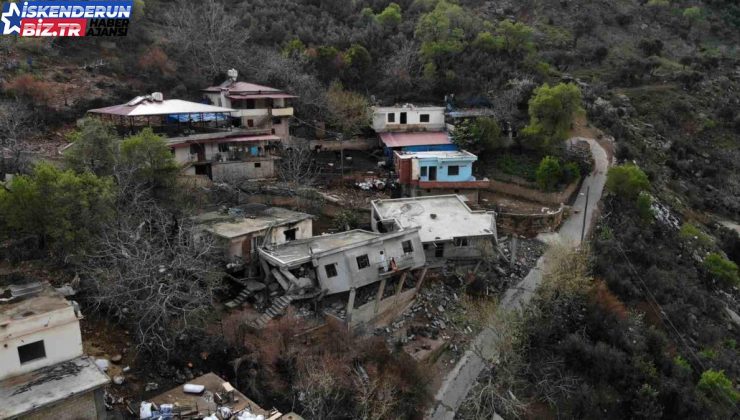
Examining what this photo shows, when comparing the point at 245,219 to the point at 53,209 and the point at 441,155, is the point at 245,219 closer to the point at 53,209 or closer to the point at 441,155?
the point at 53,209

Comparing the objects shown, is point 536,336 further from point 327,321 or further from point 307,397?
point 307,397

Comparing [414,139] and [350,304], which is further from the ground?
[414,139]

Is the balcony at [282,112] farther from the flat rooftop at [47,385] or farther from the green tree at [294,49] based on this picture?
the flat rooftop at [47,385]

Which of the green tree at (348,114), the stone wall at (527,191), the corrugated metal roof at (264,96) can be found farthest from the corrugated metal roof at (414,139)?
the corrugated metal roof at (264,96)

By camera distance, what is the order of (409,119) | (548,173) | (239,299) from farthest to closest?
(409,119)
(548,173)
(239,299)

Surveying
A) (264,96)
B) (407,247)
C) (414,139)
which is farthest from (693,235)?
(264,96)
